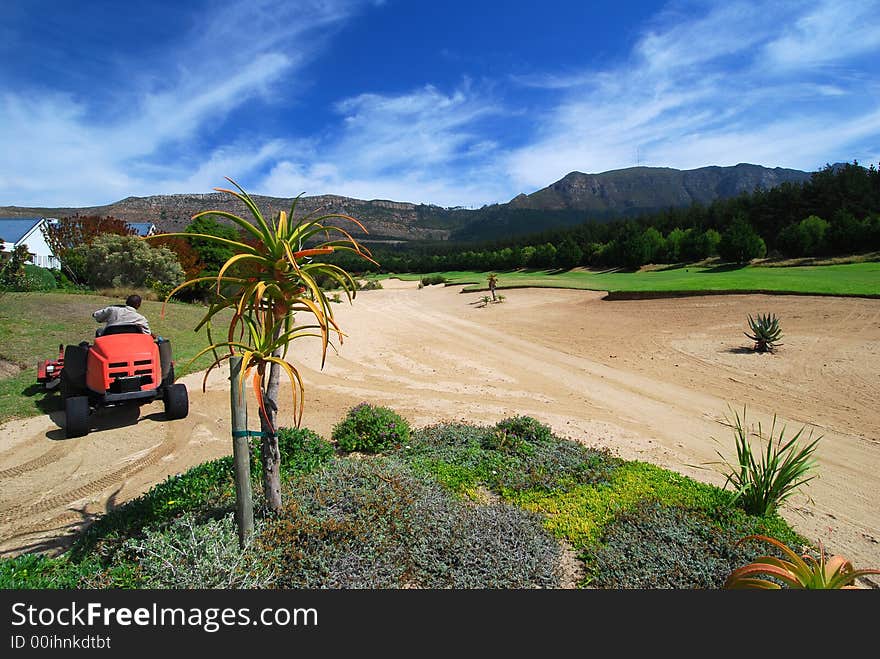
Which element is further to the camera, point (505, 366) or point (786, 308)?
point (786, 308)

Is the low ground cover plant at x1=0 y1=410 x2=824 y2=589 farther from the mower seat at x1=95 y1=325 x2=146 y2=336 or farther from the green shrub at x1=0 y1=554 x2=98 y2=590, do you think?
the mower seat at x1=95 y1=325 x2=146 y2=336

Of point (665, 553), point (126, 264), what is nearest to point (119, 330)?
point (665, 553)

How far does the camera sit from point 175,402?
6766 mm

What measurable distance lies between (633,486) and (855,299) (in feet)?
48.4

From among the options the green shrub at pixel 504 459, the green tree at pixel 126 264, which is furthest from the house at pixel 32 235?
the green shrub at pixel 504 459

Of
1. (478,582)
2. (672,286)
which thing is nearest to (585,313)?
(672,286)

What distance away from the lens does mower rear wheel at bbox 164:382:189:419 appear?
675cm

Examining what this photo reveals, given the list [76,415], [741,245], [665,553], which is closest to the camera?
[665,553]

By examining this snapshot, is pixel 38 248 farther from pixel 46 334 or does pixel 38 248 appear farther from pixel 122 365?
pixel 122 365

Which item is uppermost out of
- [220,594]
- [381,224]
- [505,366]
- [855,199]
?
[381,224]

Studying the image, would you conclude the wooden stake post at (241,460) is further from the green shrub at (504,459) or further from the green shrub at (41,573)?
the green shrub at (504,459)

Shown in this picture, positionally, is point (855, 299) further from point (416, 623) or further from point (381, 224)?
point (381, 224)

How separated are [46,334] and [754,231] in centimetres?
4395

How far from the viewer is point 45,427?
259 inches
